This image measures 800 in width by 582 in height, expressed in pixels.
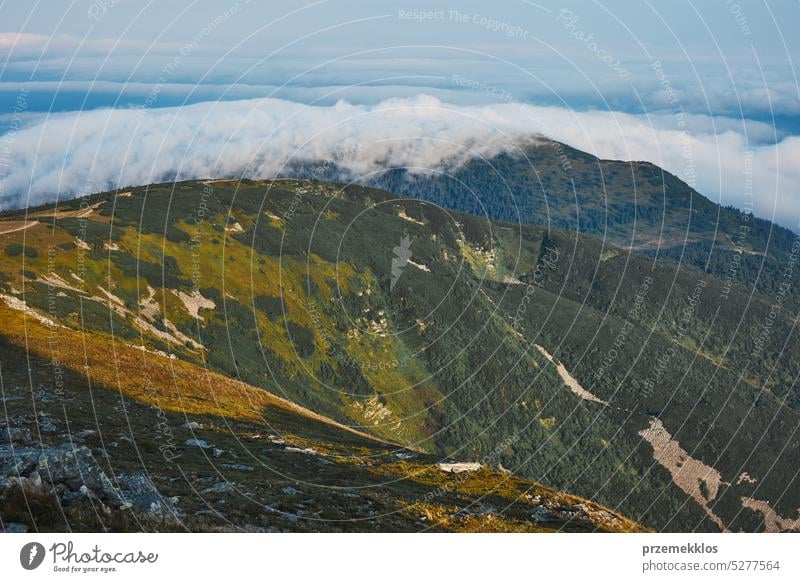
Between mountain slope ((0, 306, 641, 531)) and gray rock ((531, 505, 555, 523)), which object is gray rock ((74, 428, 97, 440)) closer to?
mountain slope ((0, 306, 641, 531))

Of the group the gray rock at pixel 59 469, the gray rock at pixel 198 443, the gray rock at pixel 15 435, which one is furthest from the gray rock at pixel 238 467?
the gray rock at pixel 15 435

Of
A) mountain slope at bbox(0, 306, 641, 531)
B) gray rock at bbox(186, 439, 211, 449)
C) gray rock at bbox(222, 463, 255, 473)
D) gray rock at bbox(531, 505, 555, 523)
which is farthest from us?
gray rock at bbox(186, 439, 211, 449)

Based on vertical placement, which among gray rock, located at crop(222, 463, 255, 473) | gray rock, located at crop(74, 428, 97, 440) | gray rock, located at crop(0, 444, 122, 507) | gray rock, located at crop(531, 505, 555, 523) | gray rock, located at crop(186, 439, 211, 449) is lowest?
gray rock, located at crop(186, 439, 211, 449)

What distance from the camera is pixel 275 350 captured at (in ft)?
609

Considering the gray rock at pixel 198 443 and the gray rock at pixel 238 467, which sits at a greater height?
the gray rock at pixel 238 467

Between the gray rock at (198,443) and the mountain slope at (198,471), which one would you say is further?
the gray rock at (198,443)

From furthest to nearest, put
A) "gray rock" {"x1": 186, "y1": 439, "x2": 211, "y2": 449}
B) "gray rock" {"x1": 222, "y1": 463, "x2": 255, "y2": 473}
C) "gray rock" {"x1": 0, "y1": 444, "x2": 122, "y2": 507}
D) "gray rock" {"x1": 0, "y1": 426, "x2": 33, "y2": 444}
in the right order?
"gray rock" {"x1": 186, "y1": 439, "x2": 211, "y2": 449} < "gray rock" {"x1": 222, "y1": 463, "x2": 255, "y2": 473} < "gray rock" {"x1": 0, "y1": 426, "x2": 33, "y2": 444} < "gray rock" {"x1": 0, "y1": 444, "x2": 122, "y2": 507}

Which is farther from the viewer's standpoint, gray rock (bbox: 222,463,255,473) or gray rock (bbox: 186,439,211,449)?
gray rock (bbox: 186,439,211,449)

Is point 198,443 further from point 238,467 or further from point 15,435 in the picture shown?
point 15,435

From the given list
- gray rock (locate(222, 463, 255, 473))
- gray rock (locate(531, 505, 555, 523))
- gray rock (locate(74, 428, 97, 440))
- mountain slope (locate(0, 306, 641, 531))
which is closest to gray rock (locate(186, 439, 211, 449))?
mountain slope (locate(0, 306, 641, 531))

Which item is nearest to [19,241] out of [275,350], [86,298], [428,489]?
[86,298]

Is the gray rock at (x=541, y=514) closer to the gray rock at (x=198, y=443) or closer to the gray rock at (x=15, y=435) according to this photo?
the gray rock at (x=198, y=443)
